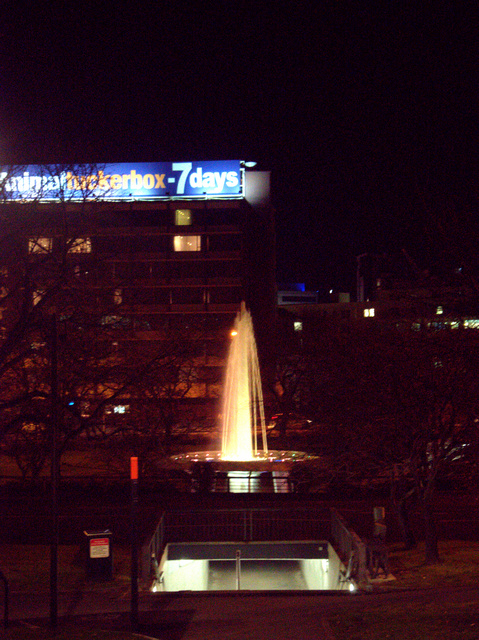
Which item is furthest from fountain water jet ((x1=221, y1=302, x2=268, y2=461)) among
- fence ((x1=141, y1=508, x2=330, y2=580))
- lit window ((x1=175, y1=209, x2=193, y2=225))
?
lit window ((x1=175, y1=209, x2=193, y2=225))

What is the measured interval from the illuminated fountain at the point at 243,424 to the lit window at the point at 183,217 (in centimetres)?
3276

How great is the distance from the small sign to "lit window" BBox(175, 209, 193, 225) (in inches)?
2423

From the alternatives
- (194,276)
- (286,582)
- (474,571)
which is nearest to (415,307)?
(474,571)

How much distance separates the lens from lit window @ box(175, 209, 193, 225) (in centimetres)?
7344

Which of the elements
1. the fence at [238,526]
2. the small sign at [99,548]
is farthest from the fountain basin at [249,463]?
the small sign at [99,548]

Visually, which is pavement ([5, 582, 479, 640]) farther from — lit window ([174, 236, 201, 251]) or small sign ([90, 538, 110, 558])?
lit window ([174, 236, 201, 251])

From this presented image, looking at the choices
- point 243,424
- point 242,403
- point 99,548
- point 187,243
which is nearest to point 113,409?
point 99,548

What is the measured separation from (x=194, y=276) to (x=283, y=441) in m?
39.3

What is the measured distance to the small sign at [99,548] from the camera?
1363cm

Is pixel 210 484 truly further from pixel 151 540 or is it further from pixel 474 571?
pixel 474 571

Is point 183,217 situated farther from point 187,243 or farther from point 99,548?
point 99,548

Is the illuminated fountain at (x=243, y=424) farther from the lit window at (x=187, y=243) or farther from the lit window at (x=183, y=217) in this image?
the lit window at (x=183, y=217)

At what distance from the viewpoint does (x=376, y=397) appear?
16.4m

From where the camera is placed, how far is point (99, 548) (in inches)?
539
